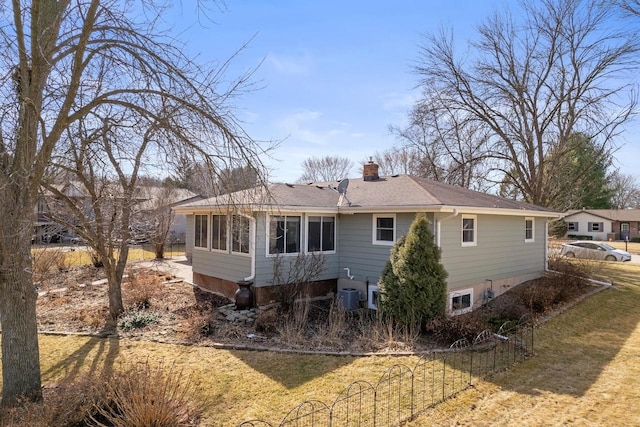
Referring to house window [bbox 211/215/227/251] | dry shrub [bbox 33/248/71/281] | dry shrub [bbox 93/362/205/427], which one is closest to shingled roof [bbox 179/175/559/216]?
house window [bbox 211/215/227/251]

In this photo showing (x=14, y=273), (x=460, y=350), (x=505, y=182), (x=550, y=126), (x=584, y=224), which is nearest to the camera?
(x=14, y=273)

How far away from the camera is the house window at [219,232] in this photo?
12.1 m

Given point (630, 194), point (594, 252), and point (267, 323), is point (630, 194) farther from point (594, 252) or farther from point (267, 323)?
point (267, 323)

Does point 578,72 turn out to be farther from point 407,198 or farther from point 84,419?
point 84,419

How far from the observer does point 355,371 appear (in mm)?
6676

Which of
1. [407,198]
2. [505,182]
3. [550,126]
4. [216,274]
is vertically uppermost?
[550,126]

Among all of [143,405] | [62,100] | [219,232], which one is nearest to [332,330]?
[143,405]

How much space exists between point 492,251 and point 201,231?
937cm

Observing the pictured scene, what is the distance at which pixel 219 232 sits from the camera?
12320 mm

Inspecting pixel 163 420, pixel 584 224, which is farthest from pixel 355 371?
pixel 584 224

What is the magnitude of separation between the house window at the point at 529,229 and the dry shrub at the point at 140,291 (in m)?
12.3

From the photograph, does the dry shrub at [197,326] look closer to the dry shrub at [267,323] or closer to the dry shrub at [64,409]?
the dry shrub at [267,323]

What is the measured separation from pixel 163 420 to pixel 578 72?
76.2ft

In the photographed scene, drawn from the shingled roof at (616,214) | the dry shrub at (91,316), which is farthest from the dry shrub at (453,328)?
the shingled roof at (616,214)
